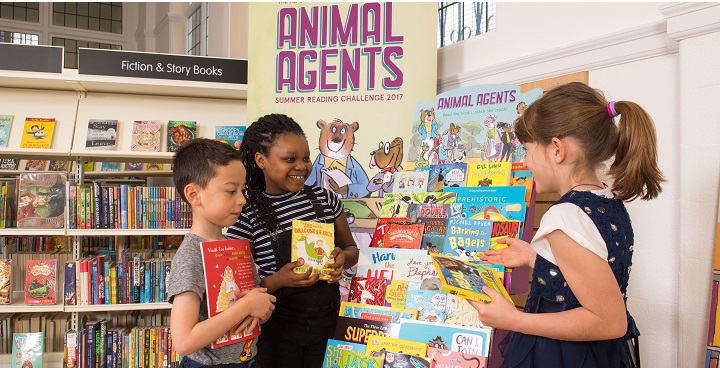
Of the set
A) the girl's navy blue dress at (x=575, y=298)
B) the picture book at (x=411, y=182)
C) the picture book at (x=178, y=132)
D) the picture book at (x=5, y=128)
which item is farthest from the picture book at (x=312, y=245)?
the picture book at (x=5, y=128)

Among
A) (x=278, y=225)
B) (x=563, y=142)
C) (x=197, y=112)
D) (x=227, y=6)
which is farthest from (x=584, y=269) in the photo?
(x=227, y=6)

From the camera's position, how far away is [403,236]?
6.16ft

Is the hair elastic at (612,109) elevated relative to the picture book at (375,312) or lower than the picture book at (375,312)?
elevated

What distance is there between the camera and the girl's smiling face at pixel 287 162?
1.94 meters

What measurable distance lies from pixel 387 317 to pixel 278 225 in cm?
55

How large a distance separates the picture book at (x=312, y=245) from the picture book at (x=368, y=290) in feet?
0.34

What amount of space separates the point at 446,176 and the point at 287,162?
609 millimetres

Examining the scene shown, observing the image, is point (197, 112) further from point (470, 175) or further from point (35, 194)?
point (470, 175)

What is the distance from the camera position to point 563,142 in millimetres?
1296

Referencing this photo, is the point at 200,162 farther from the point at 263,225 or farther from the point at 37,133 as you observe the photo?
the point at 37,133

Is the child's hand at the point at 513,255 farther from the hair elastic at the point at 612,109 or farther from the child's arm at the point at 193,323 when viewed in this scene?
the child's arm at the point at 193,323

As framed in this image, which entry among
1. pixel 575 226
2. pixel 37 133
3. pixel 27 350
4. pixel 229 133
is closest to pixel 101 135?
pixel 37 133

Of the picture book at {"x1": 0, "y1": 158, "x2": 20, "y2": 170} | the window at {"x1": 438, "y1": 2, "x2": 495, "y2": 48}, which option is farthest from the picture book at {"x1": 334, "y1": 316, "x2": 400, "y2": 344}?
the picture book at {"x1": 0, "y1": 158, "x2": 20, "y2": 170}

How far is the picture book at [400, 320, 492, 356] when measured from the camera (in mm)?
1482
